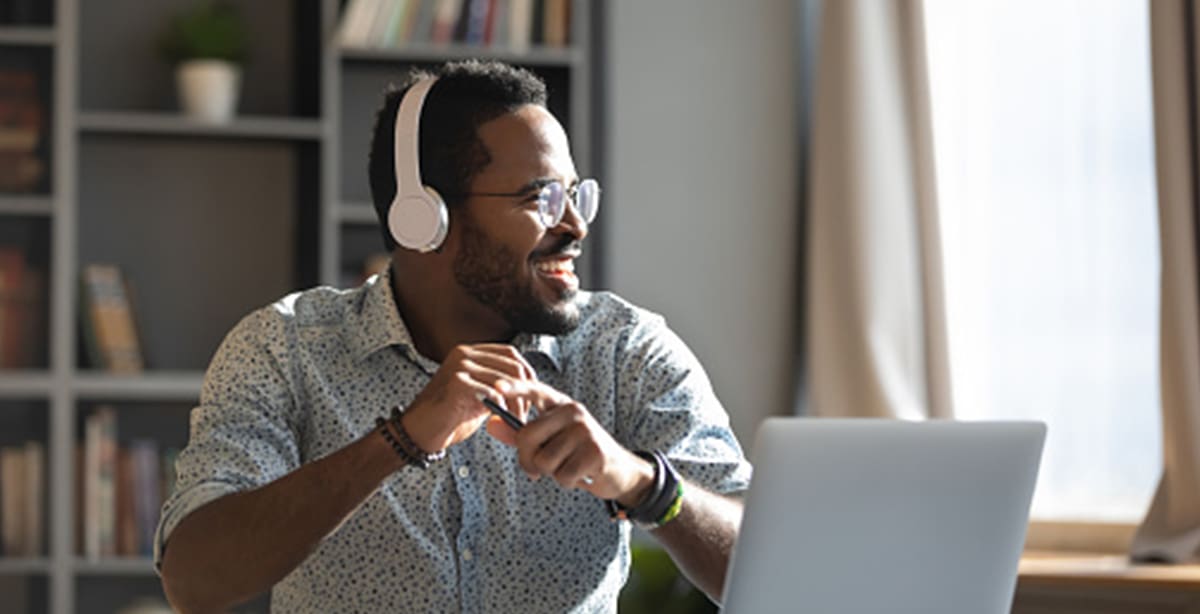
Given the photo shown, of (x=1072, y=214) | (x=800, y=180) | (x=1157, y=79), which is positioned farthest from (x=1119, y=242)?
(x=800, y=180)

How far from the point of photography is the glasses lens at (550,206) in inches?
74.1

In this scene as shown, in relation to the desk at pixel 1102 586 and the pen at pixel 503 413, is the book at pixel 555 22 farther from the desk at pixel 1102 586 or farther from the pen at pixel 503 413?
the pen at pixel 503 413

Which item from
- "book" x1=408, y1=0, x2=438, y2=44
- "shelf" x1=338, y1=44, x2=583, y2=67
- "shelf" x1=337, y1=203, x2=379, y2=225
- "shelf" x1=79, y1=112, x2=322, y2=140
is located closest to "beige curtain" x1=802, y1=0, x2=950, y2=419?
"shelf" x1=338, y1=44, x2=583, y2=67

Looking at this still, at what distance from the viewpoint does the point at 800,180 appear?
3854mm

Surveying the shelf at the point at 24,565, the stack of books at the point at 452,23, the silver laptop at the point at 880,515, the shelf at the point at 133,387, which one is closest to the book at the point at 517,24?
the stack of books at the point at 452,23

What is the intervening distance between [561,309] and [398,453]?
35cm

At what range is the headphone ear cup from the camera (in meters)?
1.89

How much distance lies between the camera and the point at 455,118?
1949 mm

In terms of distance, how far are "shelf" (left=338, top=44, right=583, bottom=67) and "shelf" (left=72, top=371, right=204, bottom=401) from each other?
2.50 feet

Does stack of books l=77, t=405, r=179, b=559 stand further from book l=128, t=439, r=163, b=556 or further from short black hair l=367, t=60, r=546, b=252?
short black hair l=367, t=60, r=546, b=252

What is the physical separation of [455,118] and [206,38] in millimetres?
1807

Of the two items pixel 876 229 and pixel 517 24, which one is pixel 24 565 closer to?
pixel 517 24

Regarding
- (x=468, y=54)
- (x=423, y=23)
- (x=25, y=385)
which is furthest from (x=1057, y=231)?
(x=25, y=385)

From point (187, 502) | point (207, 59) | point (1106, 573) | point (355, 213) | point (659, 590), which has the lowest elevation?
point (659, 590)
